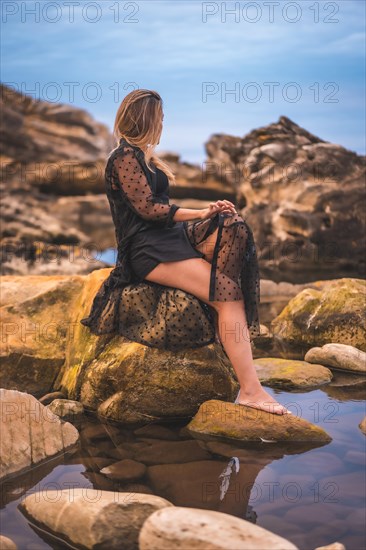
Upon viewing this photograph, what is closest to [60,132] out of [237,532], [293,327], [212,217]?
[293,327]

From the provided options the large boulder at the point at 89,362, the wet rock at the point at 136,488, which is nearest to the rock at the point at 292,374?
the large boulder at the point at 89,362

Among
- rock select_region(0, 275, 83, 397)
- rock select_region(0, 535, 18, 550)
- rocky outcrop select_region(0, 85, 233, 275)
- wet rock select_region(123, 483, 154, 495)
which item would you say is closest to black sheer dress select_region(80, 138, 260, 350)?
rock select_region(0, 275, 83, 397)

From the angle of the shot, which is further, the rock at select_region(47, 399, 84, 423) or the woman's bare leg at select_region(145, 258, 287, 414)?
the rock at select_region(47, 399, 84, 423)

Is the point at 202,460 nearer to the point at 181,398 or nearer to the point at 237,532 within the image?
the point at 181,398

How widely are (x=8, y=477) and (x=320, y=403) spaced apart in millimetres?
2512

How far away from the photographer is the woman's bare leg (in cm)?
471

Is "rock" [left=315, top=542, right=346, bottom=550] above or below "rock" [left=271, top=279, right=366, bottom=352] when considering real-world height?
below

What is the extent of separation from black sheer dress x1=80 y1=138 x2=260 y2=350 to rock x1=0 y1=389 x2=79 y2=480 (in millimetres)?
982

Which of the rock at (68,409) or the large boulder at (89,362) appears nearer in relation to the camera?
the large boulder at (89,362)

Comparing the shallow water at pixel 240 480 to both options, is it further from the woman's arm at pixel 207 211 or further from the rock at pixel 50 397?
the woman's arm at pixel 207 211

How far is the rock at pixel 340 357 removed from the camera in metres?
6.23

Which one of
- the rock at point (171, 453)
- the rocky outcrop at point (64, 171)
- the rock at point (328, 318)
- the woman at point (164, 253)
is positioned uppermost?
the rocky outcrop at point (64, 171)

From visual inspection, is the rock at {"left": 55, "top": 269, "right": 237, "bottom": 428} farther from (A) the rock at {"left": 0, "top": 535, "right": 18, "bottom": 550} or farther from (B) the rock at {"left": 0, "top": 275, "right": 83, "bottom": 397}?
(A) the rock at {"left": 0, "top": 535, "right": 18, "bottom": 550}

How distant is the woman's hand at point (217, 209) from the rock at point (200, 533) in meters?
2.40
